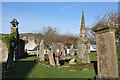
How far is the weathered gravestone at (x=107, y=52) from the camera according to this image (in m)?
5.00

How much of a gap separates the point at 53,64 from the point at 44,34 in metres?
31.8

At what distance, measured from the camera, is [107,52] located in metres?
5.21

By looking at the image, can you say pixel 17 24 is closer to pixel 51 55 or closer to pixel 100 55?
pixel 51 55

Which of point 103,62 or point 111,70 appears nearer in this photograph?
point 111,70

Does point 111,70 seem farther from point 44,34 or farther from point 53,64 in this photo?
point 44,34

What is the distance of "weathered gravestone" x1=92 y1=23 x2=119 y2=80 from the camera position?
5004mm

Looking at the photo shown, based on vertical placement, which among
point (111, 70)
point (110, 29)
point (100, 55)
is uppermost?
point (110, 29)

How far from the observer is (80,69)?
883cm

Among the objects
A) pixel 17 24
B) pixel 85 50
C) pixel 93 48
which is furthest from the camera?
pixel 93 48

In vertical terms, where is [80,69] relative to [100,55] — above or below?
below

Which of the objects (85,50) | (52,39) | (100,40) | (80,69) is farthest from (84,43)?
(52,39)

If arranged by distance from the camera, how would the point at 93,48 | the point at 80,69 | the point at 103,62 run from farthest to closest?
the point at 93,48 < the point at 80,69 < the point at 103,62

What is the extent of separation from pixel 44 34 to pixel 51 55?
1237 inches

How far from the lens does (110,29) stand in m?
5.08
